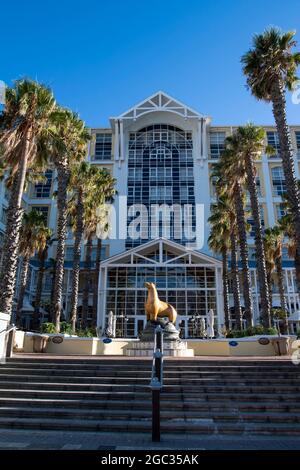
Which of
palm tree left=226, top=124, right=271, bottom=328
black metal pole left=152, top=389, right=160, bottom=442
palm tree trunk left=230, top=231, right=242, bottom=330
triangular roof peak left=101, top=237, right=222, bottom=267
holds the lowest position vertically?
black metal pole left=152, top=389, right=160, bottom=442

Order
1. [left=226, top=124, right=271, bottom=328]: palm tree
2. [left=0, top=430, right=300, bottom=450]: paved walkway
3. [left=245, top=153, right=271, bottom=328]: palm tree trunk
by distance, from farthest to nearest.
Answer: [left=226, top=124, right=271, bottom=328]: palm tree
[left=245, top=153, right=271, bottom=328]: palm tree trunk
[left=0, top=430, right=300, bottom=450]: paved walkway

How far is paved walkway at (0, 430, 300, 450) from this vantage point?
20.9ft

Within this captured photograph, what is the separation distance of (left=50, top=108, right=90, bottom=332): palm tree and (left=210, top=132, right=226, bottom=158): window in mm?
29099

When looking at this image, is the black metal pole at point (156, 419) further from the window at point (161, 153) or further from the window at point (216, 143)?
the window at point (216, 143)

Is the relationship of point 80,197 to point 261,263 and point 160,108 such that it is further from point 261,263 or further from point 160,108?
point 160,108

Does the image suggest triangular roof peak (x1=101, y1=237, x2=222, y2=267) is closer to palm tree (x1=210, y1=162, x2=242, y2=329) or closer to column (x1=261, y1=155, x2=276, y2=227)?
palm tree (x1=210, y1=162, x2=242, y2=329)

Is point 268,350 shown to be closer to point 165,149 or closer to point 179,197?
point 179,197

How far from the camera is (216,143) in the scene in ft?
171

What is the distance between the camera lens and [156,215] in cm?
4609

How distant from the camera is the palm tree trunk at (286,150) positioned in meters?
15.9

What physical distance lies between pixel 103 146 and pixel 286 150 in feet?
127

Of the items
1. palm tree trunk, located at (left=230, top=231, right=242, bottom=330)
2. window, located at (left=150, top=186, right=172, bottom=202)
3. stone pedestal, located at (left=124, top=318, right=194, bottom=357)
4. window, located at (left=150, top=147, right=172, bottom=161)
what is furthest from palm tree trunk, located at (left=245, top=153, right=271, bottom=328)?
window, located at (left=150, top=147, right=172, bottom=161)

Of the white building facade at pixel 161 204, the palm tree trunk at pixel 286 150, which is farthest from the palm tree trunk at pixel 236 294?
the palm tree trunk at pixel 286 150

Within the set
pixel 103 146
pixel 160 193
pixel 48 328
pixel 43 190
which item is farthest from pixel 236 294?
pixel 43 190
